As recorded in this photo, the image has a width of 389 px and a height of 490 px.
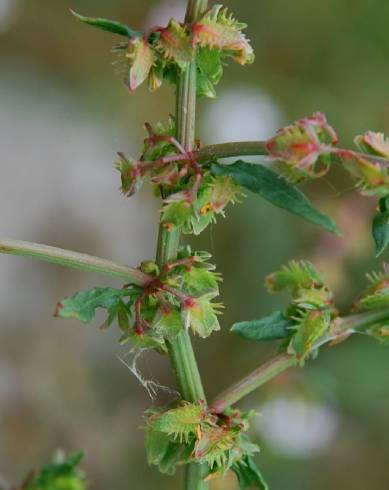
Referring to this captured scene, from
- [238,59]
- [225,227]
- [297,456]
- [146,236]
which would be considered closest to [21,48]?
[146,236]

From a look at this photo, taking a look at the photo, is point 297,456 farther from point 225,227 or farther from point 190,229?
point 190,229

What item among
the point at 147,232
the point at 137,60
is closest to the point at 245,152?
the point at 137,60

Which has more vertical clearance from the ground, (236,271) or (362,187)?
(236,271)

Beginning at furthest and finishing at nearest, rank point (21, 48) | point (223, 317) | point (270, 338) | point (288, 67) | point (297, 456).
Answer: point (21, 48) → point (288, 67) → point (223, 317) → point (297, 456) → point (270, 338)

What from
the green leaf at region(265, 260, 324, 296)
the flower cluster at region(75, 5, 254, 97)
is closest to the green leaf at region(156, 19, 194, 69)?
the flower cluster at region(75, 5, 254, 97)

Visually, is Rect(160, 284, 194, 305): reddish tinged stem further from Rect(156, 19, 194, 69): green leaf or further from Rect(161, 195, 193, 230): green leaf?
Rect(156, 19, 194, 69): green leaf

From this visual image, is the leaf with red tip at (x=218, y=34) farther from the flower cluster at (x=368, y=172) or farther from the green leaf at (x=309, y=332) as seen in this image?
the green leaf at (x=309, y=332)

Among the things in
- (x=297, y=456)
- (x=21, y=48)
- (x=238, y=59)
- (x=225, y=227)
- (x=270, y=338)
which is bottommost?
(x=297, y=456)

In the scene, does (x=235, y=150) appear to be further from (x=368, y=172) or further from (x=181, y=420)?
(x=181, y=420)
